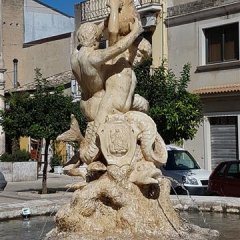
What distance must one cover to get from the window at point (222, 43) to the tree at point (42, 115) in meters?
7.63

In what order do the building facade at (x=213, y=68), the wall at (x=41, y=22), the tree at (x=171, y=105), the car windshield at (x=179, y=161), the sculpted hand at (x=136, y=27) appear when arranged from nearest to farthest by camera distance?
the sculpted hand at (x=136, y=27)
the tree at (x=171, y=105)
the car windshield at (x=179, y=161)
the building facade at (x=213, y=68)
the wall at (x=41, y=22)

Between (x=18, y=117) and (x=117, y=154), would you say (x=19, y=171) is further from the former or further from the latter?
(x=117, y=154)

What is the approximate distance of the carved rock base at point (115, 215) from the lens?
25.6 feet

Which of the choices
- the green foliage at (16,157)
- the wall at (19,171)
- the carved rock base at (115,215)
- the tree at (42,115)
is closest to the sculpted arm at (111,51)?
the carved rock base at (115,215)

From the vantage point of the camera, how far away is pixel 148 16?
27.6 meters

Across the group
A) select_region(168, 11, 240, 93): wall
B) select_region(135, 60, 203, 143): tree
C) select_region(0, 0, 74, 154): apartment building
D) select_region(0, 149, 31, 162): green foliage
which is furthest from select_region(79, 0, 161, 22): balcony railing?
select_region(135, 60, 203, 143): tree

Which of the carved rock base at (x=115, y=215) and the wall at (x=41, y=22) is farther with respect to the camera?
the wall at (x=41, y=22)

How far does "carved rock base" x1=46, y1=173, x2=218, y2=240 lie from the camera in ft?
25.6

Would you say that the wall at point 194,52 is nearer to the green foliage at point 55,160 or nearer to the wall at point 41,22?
the green foliage at point 55,160

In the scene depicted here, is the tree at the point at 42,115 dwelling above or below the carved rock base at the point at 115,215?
above

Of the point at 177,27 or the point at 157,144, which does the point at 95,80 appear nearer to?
the point at 157,144

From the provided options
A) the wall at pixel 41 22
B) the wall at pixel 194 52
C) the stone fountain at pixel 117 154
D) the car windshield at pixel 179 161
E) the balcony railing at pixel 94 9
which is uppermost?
the wall at pixel 41 22

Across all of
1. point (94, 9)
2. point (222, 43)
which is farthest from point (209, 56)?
point (94, 9)

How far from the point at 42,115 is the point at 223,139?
8.38m
